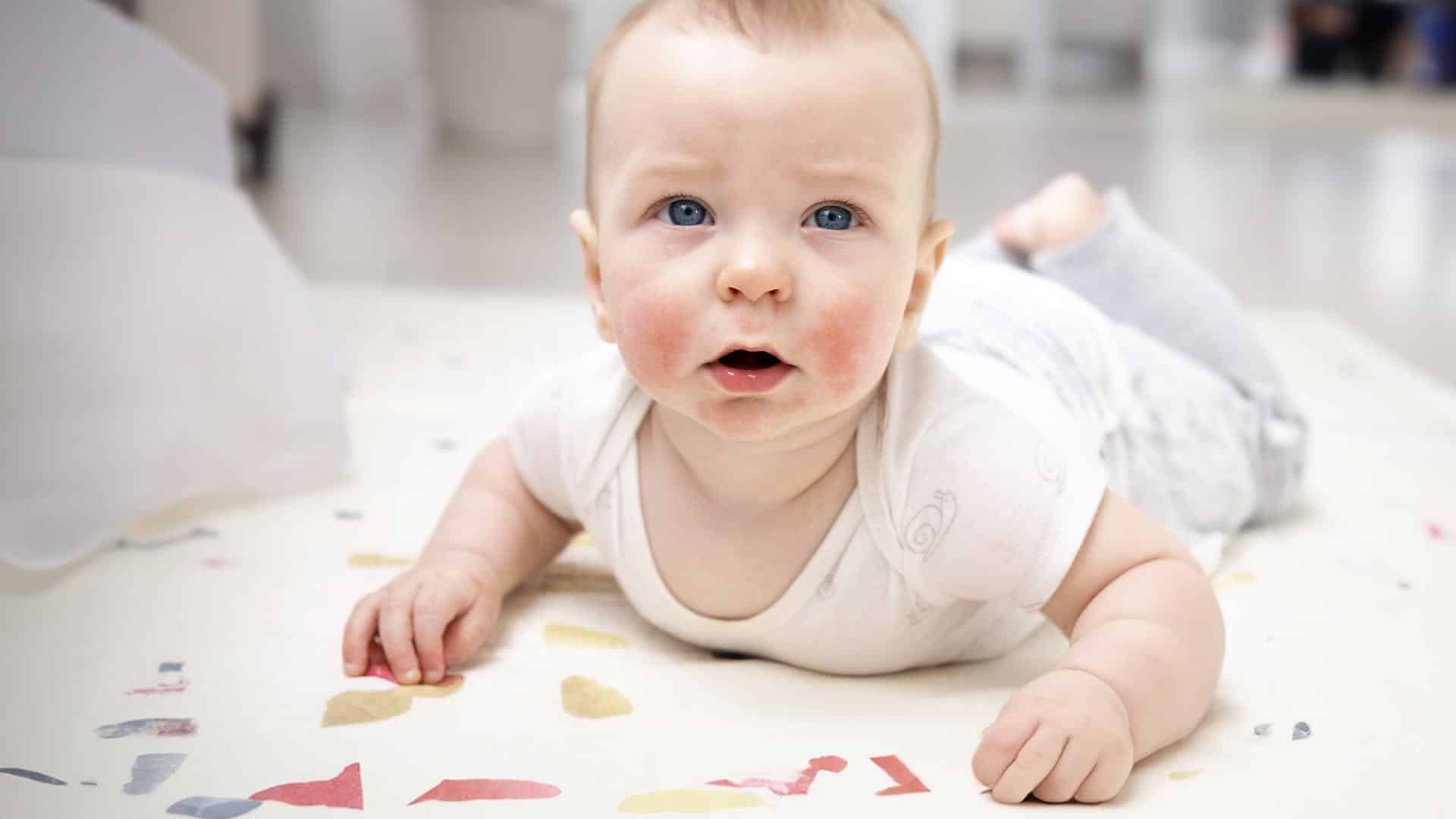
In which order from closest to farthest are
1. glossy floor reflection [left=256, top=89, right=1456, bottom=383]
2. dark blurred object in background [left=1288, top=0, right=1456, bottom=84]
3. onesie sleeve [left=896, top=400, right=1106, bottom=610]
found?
onesie sleeve [left=896, top=400, right=1106, bottom=610] → glossy floor reflection [left=256, top=89, right=1456, bottom=383] → dark blurred object in background [left=1288, top=0, right=1456, bottom=84]

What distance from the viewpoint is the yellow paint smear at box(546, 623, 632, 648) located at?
3.10 feet

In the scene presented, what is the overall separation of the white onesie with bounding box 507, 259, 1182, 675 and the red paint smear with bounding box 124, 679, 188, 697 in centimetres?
24

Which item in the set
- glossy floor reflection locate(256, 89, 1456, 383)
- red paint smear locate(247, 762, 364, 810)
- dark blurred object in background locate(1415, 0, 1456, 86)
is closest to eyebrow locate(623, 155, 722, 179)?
red paint smear locate(247, 762, 364, 810)

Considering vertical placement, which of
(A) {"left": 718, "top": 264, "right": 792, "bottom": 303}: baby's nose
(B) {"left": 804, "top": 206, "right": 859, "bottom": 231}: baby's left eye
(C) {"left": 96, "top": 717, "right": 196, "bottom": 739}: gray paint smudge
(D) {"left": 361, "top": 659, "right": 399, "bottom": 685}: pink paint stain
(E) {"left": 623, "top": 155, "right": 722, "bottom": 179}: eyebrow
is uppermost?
(E) {"left": 623, "top": 155, "right": 722, "bottom": 179}: eyebrow

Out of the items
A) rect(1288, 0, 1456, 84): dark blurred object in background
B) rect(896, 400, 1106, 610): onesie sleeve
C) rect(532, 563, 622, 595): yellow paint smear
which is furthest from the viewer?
rect(1288, 0, 1456, 84): dark blurred object in background

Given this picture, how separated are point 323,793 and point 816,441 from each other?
314 mm

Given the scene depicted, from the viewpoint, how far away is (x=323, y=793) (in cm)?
74

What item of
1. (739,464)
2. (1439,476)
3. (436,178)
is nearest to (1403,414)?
(1439,476)

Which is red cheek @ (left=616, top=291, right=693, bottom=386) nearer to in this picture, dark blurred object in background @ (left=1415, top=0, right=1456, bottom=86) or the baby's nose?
the baby's nose

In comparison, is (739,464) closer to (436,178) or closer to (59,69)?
(59,69)

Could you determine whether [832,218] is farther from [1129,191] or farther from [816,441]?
[1129,191]

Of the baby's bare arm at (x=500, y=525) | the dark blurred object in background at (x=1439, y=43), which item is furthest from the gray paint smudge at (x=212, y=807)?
the dark blurred object in background at (x=1439, y=43)

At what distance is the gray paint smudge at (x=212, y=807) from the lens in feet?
2.36

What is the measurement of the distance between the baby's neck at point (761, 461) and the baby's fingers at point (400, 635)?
18 cm
